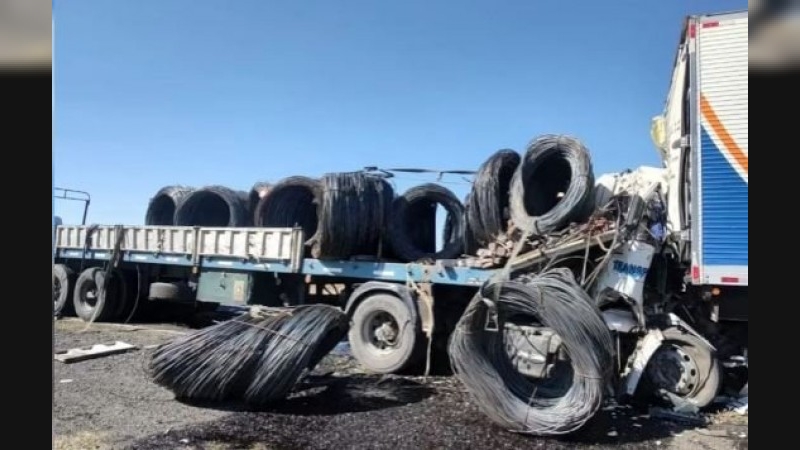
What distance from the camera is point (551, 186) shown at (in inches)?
354

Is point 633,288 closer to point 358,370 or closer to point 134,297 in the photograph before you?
point 358,370

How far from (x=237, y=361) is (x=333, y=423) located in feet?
4.57

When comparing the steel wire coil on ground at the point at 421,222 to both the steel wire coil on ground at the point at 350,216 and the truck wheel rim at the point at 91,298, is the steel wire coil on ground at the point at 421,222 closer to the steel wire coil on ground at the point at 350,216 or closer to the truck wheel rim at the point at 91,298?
the steel wire coil on ground at the point at 350,216

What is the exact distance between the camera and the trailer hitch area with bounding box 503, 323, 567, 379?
685 centimetres

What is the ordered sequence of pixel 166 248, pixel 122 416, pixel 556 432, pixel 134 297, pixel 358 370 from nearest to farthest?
1. pixel 556 432
2. pixel 122 416
3. pixel 358 370
4. pixel 166 248
5. pixel 134 297

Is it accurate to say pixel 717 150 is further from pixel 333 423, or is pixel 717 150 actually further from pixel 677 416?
pixel 333 423

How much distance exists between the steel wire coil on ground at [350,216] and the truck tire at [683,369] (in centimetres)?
455

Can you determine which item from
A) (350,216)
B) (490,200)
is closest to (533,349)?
(490,200)

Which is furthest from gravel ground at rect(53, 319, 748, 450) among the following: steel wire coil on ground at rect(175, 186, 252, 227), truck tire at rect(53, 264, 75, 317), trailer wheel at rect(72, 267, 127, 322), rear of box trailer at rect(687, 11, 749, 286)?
truck tire at rect(53, 264, 75, 317)

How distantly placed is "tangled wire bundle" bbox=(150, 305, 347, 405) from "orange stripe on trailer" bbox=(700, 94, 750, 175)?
17.5 feet

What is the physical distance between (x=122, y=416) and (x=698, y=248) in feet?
22.0

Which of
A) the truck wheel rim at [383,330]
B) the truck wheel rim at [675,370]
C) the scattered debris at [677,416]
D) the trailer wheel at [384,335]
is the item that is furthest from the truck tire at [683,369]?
the truck wheel rim at [383,330]

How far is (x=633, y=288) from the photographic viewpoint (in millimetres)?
7035
